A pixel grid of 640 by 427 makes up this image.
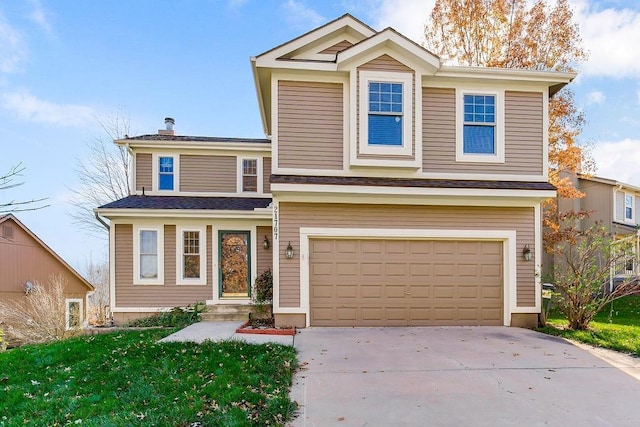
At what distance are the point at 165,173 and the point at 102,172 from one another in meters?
10.1

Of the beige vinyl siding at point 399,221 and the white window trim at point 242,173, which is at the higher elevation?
the white window trim at point 242,173

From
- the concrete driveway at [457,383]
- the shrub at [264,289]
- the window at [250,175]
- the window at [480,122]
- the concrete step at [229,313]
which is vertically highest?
the window at [480,122]

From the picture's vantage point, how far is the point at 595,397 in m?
4.50

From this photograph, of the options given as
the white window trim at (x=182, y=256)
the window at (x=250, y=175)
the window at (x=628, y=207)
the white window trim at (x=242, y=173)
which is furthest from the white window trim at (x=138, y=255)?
the window at (x=628, y=207)

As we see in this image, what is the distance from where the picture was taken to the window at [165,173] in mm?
11805

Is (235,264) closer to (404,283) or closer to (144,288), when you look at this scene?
(144,288)

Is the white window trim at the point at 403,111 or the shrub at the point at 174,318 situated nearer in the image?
the white window trim at the point at 403,111

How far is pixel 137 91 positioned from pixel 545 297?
20.4m

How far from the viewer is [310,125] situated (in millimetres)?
8344

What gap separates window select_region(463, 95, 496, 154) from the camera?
8.73 metres

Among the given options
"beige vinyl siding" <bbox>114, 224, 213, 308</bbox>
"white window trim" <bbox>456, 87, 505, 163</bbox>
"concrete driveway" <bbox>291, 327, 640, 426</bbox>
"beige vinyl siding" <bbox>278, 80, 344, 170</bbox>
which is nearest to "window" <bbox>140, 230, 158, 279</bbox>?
"beige vinyl siding" <bbox>114, 224, 213, 308</bbox>

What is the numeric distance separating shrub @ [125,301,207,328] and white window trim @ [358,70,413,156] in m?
6.39

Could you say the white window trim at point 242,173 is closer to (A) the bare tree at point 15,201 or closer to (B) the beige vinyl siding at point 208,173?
(B) the beige vinyl siding at point 208,173

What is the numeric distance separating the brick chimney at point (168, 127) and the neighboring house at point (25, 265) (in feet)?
23.0
